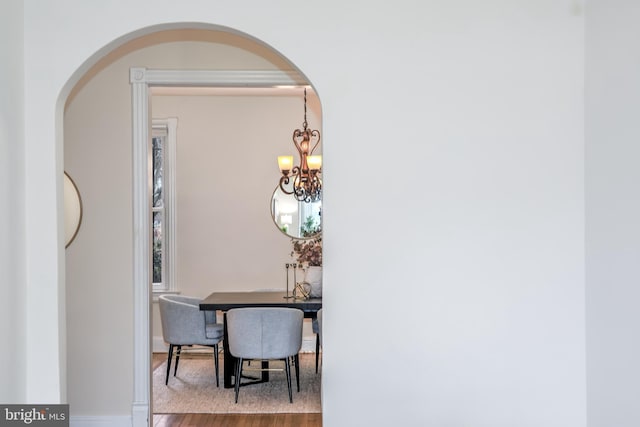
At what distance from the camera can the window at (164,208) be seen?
6477 millimetres

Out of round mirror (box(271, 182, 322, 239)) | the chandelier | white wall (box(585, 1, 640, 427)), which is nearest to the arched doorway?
the chandelier

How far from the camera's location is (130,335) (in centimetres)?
369

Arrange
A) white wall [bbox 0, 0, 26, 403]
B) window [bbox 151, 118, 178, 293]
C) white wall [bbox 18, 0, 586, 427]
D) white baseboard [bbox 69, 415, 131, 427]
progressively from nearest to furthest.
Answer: white wall [bbox 0, 0, 26, 403] → white wall [bbox 18, 0, 586, 427] → white baseboard [bbox 69, 415, 131, 427] → window [bbox 151, 118, 178, 293]

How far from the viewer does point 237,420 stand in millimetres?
4215

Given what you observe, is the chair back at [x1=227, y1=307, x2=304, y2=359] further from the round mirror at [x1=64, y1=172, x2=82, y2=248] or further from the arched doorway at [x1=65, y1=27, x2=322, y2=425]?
the round mirror at [x1=64, y1=172, x2=82, y2=248]

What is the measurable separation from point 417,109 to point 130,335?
2.33 metres

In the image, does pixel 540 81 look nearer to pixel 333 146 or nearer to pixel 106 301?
pixel 333 146

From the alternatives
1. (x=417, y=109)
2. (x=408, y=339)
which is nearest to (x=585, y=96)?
(x=417, y=109)

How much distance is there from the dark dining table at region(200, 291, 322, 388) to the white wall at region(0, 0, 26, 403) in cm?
232

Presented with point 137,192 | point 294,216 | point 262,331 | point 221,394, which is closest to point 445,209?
point 137,192

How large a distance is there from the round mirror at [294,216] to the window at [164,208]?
3.78 ft

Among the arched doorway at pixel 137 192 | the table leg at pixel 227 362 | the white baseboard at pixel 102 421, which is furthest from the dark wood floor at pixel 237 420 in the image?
the table leg at pixel 227 362

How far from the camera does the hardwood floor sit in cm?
410

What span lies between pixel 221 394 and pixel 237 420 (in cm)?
73
